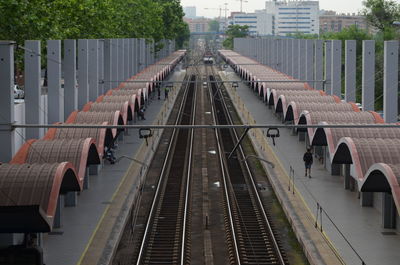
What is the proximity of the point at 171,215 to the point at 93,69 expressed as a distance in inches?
739

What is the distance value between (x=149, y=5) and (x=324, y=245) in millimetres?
84379

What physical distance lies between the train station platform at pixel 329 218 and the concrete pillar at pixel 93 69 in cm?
1157

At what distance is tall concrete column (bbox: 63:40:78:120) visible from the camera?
38656mm

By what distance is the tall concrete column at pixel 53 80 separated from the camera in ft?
117

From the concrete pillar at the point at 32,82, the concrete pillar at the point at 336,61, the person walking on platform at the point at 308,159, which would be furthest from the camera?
the concrete pillar at the point at 336,61

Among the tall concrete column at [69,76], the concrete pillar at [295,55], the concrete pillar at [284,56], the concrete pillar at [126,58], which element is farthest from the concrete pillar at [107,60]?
the concrete pillar at [284,56]

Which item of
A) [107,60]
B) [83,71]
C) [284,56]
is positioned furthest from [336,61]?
[284,56]

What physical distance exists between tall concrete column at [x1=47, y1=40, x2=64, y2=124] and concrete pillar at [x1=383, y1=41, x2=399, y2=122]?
52.4ft

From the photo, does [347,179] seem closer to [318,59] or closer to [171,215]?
[171,215]

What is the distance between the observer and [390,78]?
36438 mm

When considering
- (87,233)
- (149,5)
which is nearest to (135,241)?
(87,233)

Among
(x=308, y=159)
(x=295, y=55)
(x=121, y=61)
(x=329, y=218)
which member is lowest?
(x=329, y=218)

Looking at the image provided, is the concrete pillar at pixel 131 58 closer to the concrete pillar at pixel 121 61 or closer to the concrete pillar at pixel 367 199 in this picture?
the concrete pillar at pixel 121 61

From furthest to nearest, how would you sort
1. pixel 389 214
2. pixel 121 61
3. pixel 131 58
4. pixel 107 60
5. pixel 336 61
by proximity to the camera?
1. pixel 131 58
2. pixel 121 61
3. pixel 107 60
4. pixel 336 61
5. pixel 389 214
